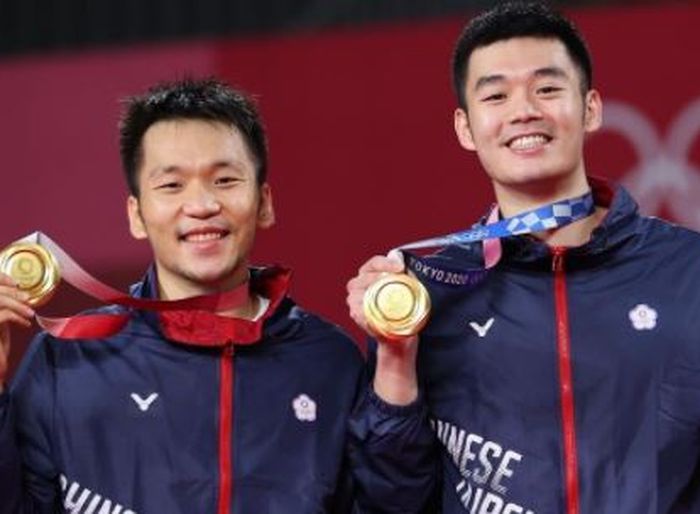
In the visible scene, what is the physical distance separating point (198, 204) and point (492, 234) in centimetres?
56

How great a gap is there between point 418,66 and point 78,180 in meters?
1.26

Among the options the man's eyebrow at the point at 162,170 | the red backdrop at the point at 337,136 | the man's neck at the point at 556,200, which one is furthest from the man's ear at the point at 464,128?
the red backdrop at the point at 337,136

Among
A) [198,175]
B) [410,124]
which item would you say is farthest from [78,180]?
[198,175]

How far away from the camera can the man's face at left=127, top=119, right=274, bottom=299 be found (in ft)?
11.3

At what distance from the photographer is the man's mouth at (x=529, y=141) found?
3414mm

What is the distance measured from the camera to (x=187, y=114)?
357 centimetres

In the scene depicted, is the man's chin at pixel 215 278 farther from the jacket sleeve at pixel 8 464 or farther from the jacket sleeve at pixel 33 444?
the jacket sleeve at pixel 8 464

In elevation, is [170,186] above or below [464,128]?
below

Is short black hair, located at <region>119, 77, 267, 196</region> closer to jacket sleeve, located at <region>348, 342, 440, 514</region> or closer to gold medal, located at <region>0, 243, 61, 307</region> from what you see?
gold medal, located at <region>0, 243, 61, 307</region>

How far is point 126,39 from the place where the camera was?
634cm

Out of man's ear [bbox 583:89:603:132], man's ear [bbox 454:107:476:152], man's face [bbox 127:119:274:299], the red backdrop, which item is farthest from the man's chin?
the red backdrop

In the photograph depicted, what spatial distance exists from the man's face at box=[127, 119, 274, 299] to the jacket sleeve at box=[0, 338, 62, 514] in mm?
337

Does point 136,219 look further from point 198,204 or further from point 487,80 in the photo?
point 487,80

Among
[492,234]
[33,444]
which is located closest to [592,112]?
[492,234]
